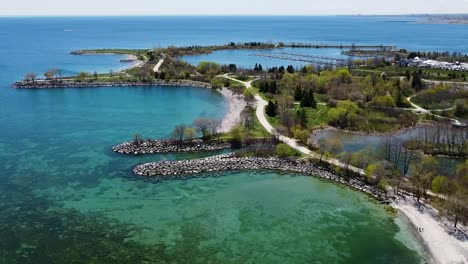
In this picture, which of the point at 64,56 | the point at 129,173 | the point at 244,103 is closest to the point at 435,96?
the point at 244,103

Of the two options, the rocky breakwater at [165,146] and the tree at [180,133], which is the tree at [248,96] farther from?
the tree at [180,133]

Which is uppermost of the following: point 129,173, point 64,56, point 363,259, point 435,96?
point 64,56

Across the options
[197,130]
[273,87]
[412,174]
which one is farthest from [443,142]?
[273,87]

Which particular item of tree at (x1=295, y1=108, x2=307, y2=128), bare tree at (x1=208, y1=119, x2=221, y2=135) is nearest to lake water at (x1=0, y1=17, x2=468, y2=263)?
bare tree at (x1=208, y1=119, x2=221, y2=135)

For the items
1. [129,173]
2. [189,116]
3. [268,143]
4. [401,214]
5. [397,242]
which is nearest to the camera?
[397,242]

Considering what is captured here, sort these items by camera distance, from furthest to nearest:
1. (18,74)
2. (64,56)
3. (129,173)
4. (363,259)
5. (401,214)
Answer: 1. (64,56)
2. (18,74)
3. (129,173)
4. (401,214)
5. (363,259)

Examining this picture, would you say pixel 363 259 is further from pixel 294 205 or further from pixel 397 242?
pixel 294 205
